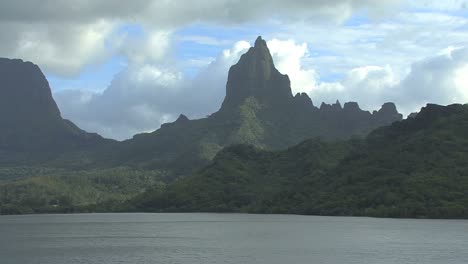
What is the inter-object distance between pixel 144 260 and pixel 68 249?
3653cm

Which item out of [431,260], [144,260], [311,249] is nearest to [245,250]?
[311,249]

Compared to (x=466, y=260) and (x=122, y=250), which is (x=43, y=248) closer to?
(x=122, y=250)

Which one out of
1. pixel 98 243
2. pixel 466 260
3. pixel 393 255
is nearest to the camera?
pixel 466 260

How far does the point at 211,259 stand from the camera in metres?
132

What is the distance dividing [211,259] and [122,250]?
31.9 m

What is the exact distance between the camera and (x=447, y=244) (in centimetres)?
16200

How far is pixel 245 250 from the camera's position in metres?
152

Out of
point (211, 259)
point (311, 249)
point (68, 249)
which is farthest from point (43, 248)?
point (311, 249)

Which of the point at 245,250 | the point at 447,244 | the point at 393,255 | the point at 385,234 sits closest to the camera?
the point at 393,255

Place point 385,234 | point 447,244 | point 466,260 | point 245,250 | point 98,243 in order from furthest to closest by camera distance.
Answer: point 385,234 → point 98,243 → point 447,244 → point 245,250 → point 466,260

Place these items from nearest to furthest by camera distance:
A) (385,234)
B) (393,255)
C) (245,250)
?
(393,255) < (245,250) < (385,234)

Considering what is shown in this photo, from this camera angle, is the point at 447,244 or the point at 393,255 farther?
the point at 447,244

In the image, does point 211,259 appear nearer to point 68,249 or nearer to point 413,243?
point 68,249

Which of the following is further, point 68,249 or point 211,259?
point 68,249
